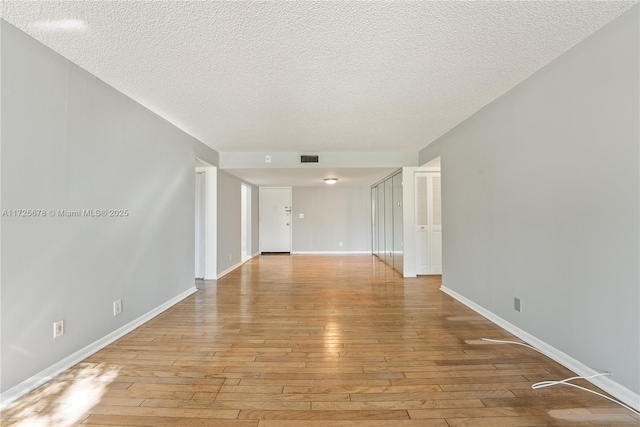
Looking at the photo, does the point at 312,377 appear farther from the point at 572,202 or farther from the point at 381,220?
the point at 381,220

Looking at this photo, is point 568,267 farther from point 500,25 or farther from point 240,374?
point 240,374

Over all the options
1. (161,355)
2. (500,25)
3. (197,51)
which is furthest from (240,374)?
(500,25)

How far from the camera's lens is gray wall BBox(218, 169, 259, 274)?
5211 millimetres

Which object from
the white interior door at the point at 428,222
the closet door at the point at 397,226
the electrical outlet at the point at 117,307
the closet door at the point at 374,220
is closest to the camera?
the electrical outlet at the point at 117,307

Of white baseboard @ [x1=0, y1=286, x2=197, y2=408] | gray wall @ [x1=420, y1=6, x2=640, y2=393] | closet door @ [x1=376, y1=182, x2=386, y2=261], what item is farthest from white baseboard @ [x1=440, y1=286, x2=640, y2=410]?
closet door @ [x1=376, y1=182, x2=386, y2=261]

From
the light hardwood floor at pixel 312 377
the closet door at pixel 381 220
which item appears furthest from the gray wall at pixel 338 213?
the light hardwood floor at pixel 312 377

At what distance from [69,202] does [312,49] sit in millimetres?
2079

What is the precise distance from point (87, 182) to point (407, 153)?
4.46 metres

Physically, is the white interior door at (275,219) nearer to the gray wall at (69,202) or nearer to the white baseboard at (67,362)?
the gray wall at (69,202)

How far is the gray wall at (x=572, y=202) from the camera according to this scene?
168 centimetres

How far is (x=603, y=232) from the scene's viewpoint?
1.81 metres

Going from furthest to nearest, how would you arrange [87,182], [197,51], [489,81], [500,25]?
[489,81]
[87,182]
[197,51]
[500,25]

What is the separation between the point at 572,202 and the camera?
2.03 m

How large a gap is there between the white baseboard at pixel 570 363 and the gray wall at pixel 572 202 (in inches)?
1.5
